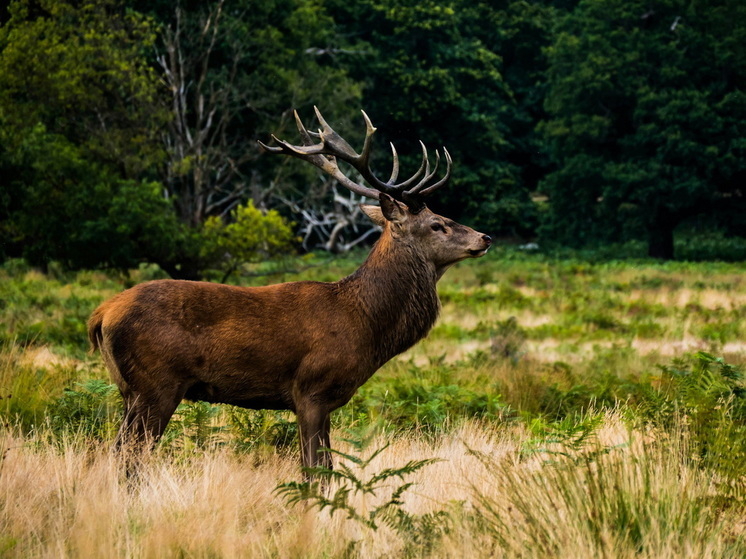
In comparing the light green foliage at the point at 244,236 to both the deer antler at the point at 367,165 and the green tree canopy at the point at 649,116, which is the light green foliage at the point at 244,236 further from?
the green tree canopy at the point at 649,116

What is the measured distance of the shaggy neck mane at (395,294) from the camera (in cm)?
581

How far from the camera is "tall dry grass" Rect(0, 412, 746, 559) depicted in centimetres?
379

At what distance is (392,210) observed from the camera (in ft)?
20.4

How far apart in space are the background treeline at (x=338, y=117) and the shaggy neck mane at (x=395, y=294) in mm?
8674

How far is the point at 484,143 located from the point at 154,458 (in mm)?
37120

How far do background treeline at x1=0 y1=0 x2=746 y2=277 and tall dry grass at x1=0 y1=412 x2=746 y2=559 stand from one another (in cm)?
948

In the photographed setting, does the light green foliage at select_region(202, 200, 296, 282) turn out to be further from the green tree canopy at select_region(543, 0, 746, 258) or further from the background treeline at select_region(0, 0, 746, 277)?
the green tree canopy at select_region(543, 0, 746, 258)

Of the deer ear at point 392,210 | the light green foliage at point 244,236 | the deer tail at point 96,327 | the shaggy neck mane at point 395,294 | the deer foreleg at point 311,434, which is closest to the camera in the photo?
the deer foreleg at point 311,434

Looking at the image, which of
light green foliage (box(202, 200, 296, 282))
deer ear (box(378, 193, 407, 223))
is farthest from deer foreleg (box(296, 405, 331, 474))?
light green foliage (box(202, 200, 296, 282))

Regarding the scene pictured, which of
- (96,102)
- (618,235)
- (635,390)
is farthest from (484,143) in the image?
(635,390)

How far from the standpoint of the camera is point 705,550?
11.9ft

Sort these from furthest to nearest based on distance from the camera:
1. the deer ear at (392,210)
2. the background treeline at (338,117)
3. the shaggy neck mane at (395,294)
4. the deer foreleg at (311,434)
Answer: the background treeline at (338,117) → the deer ear at (392,210) → the shaggy neck mane at (395,294) → the deer foreleg at (311,434)

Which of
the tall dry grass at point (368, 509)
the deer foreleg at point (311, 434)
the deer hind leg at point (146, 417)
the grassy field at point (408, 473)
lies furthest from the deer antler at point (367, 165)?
the tall dry grass at point (368, 509)

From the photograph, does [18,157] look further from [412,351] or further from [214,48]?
[214,48]
